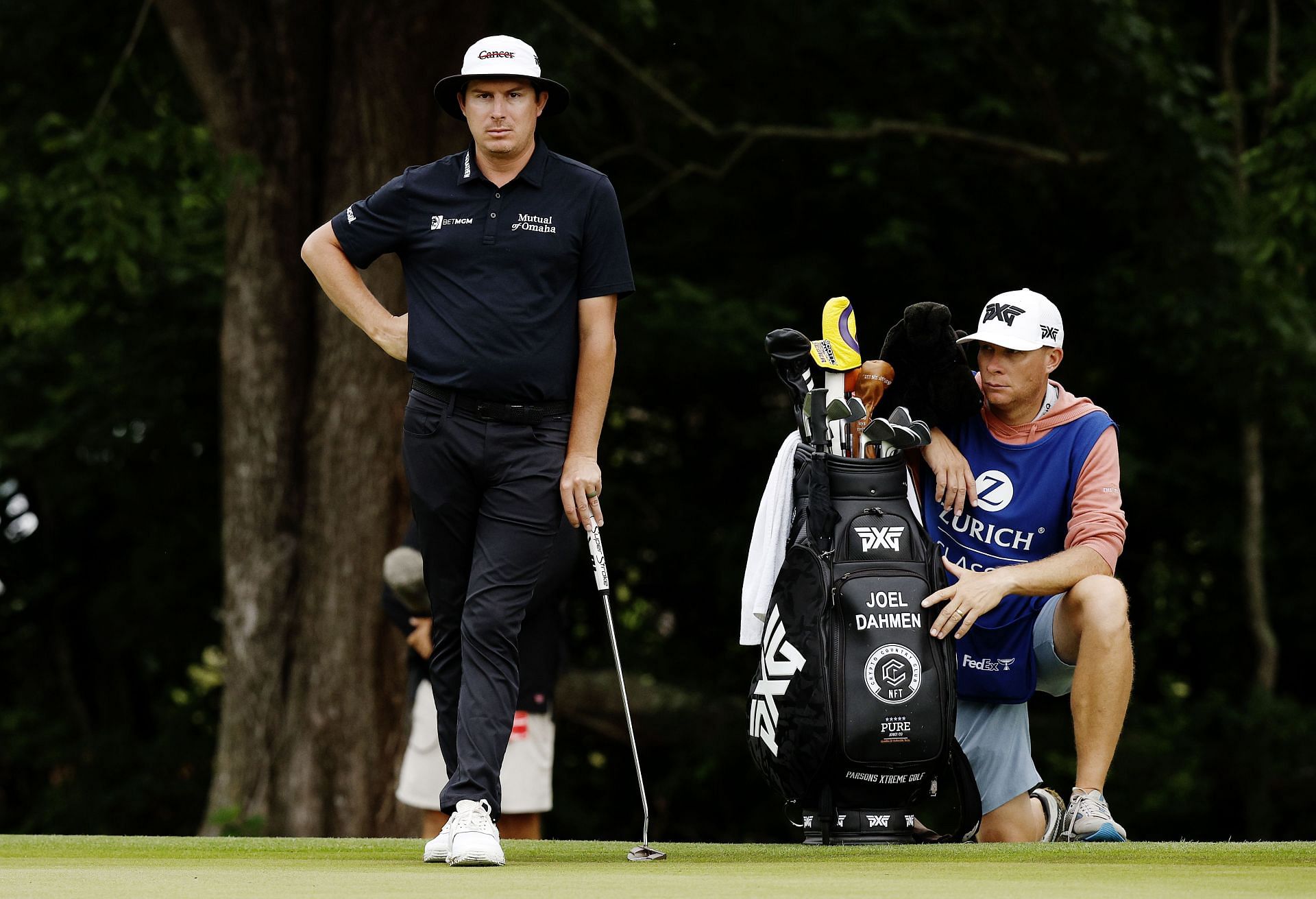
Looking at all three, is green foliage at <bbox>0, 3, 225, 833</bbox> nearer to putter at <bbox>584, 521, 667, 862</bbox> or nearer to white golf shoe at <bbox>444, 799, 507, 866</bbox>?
putter at <bbox>584, 521, 667, 862</bbox>

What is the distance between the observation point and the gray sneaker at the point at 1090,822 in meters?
4.68

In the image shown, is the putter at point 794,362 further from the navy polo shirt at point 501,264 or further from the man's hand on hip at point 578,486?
the man's hand on hip at point 578,486

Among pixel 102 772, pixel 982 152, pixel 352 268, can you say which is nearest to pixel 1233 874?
pixel 352 268

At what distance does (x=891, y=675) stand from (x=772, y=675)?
0.32 metres

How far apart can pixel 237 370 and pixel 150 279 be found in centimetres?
220

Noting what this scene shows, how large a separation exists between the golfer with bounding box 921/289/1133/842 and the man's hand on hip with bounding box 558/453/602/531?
104 cm

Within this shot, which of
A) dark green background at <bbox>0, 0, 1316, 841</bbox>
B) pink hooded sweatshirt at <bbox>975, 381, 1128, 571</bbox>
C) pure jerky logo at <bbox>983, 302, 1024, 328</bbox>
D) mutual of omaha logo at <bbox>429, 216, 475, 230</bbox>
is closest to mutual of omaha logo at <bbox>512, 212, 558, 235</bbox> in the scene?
mutual of omaha logo at <bbox>429, 216, 475, 230</bbox>

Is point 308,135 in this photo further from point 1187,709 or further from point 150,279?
point 1187,709

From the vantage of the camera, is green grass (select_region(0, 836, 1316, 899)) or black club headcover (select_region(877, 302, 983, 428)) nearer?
green grass (select_region(0, 836, 1316, 899))

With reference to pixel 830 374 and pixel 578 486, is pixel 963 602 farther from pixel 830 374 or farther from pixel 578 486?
pixel 578 486

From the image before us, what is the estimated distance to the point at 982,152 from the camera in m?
12.0

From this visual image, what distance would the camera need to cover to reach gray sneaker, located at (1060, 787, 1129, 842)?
184 inches

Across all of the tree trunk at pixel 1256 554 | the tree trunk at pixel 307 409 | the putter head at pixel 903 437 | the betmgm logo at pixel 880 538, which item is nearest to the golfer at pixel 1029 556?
the betmgm logo at pixel 880 538

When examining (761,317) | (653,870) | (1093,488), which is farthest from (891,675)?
(761,317)
